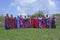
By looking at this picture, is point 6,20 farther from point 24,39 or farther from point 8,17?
point 24,39

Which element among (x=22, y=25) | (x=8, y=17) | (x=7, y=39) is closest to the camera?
(x=7, y=39)

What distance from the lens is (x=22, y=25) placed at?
2942cm

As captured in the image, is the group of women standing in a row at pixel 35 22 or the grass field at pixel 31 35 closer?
the grass field at pixel 31 35

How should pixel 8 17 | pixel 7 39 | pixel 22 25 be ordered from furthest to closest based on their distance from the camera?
1. pixel 22 25
2. pixel 8 17
3. pixel 7 39

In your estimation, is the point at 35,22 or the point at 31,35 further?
the point at 35,22

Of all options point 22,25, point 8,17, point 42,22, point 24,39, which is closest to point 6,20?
point 8,17

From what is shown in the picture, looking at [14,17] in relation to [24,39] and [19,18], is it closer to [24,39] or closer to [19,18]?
[19,18]

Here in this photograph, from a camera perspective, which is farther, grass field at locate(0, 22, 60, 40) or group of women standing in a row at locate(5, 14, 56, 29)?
group of women standing in a row at locate(5, 14, 56, 29)

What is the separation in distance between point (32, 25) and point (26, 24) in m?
0.71

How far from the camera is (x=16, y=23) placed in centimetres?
2855

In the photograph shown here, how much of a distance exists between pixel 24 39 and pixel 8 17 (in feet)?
36.7

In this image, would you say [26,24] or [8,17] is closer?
[8,17]

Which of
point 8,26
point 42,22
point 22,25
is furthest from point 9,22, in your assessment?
Answer: point 42,22

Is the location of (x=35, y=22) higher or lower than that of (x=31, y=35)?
higher
